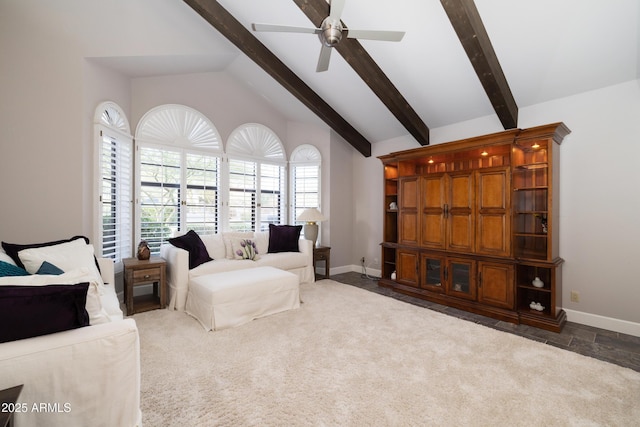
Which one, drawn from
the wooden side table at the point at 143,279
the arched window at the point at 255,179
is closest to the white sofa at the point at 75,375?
the wooden side table at the point at 143,279

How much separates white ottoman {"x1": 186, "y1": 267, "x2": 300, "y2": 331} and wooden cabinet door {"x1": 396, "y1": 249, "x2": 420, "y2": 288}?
180cm

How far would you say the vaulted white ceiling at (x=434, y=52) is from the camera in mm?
2660

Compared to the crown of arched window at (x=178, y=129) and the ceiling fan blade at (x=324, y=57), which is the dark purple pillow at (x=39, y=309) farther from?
the crown of arched window at (x=178, y=129)

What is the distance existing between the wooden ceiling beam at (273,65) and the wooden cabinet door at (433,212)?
1746 mm

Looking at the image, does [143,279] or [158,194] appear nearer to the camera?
[143,279]

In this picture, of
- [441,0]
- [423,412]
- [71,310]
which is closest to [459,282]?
[423,412]

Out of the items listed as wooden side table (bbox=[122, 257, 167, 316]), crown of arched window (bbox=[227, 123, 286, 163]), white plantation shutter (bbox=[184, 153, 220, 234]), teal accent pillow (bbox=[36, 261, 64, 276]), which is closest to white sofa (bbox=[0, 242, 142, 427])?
teal accent pillow (bbox=[36, 261, 64, 276])

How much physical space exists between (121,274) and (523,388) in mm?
4472

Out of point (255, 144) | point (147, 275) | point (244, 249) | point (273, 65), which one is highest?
point (273, 65)

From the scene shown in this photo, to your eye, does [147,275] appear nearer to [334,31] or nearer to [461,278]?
[334,31]

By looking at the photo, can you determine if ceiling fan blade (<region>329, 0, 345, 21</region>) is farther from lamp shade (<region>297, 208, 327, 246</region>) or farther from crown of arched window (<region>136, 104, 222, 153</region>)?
lamp shade (<region>297, 208, 327, 246</region>)

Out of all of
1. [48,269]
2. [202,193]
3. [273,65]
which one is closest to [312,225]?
[202,193]

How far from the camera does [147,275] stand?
349 cm

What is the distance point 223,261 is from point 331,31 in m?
3.13
